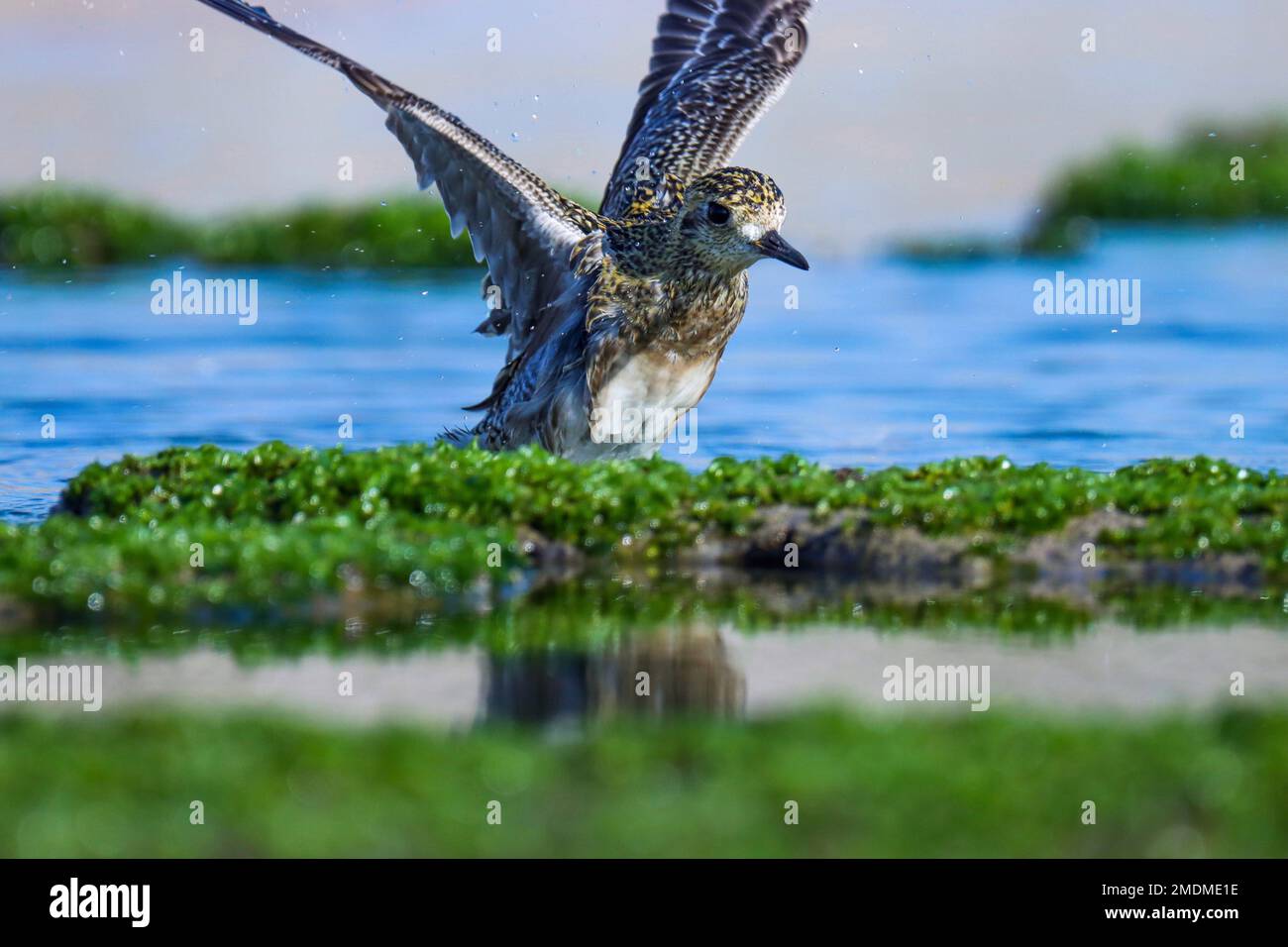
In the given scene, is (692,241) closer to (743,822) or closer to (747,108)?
(747,108)

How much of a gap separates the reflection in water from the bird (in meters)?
2.77

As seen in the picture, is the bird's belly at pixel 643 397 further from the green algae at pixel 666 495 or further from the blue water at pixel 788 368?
the blue water at pixel 788 368

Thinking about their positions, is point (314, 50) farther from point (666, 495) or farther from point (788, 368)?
point (788, 368)

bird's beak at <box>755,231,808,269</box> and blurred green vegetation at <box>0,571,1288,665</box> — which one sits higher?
bird's beak at <box>755,231,808,269</box>

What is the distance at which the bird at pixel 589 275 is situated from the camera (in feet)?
31.8

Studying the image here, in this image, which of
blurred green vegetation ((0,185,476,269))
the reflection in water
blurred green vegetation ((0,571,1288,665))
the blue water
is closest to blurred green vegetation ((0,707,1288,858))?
the reflection in water

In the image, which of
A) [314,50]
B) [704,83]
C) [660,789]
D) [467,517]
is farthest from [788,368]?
[660,789]

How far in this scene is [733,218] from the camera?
31.8 feet

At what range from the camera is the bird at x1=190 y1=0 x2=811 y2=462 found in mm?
9680

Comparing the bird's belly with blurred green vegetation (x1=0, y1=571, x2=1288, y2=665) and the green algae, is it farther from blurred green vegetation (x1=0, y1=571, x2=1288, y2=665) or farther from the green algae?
blurred green vegetation (x1=0, y1=571, x2=1288, y2=665)

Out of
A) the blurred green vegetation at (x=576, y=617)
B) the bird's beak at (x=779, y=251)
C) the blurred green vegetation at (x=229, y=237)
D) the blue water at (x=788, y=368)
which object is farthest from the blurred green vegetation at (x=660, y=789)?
the blurred green vegetation at (x=229, y=237)

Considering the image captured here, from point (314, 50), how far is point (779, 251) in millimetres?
2367

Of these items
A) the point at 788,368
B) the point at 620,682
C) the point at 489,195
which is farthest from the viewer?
the point at 788,368

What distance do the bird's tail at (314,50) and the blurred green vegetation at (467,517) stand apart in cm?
168
